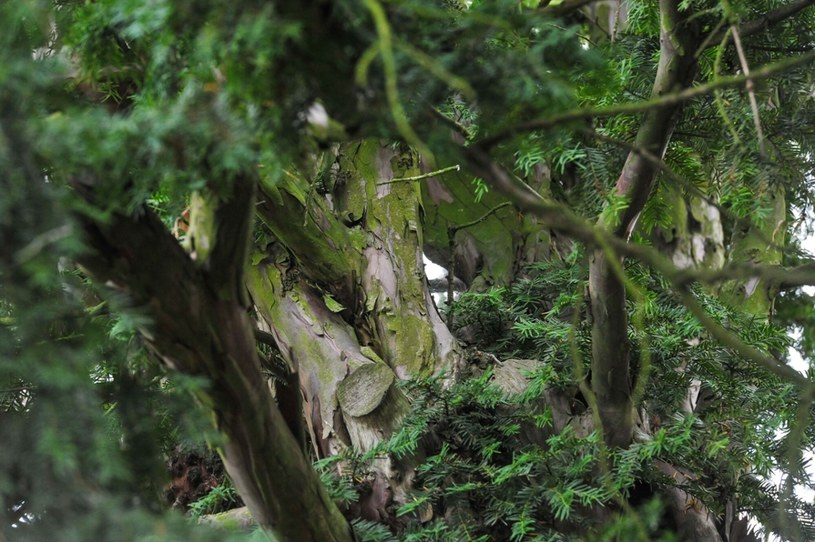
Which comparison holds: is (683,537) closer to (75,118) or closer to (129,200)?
(129,200)

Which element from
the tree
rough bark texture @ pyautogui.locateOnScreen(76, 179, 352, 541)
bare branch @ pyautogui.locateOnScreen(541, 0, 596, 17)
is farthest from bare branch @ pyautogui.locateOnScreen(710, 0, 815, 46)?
rough bark texture @ pyautogui.locateOnScreen(76, 179, 352, 541)

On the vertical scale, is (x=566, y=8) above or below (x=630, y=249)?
above

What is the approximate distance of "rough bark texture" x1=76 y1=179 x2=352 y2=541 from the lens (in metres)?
0.79

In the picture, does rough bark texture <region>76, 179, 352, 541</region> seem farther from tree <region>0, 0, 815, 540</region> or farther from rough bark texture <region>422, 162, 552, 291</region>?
rough bark texture <region>422, 162, 552, 291</region>

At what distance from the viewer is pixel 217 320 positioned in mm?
862

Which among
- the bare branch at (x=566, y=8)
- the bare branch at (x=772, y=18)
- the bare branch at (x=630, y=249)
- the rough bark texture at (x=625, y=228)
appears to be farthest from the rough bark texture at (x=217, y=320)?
the bare branch at (x=772, y=18)

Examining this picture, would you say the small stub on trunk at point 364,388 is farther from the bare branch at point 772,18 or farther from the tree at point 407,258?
the bare branch at point 772,18

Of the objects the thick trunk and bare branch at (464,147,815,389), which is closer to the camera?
bare branch at (464,147,815,389)

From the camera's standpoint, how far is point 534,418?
5.07ft

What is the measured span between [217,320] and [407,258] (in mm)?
1164

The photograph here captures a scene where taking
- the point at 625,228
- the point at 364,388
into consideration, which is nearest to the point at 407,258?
the point at 364,388

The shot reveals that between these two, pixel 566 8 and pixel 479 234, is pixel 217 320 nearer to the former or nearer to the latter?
pixel 566 8

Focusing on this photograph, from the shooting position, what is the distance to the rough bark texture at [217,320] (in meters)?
0.79

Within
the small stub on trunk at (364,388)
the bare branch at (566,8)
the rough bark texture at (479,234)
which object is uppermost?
the rough bark texture at (479,234)
